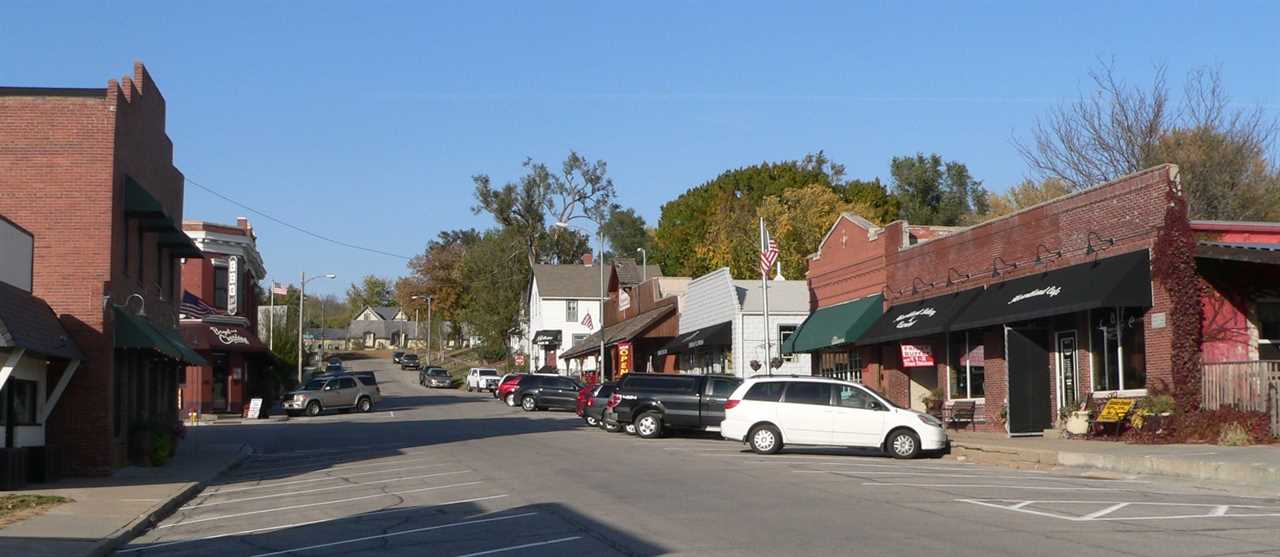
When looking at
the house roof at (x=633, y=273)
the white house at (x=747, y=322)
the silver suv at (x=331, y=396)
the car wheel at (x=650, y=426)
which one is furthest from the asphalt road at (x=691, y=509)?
the house roof at (x=633, y=273)

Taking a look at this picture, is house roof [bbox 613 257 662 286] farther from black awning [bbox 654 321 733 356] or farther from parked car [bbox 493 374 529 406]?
black awning [bbox 654 321 733 356]

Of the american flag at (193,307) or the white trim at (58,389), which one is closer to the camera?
the white trim at (58,389)

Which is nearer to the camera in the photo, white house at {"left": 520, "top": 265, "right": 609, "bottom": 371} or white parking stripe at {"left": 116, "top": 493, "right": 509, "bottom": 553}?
white parking stripe at {"left": 116, "top": 493, "right": 509, "bottom": 553}

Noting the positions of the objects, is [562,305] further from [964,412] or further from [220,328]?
[964,412]

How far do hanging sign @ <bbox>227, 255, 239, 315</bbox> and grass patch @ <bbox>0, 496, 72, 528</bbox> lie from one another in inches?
1576

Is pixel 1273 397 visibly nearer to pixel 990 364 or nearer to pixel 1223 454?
pixel 1223 454

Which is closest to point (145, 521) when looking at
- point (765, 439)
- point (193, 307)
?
point (765, 439)

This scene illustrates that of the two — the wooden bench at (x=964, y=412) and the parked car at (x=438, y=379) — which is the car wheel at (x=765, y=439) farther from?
the parked car at (x=438, y=379)

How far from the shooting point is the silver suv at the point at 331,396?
5622cm

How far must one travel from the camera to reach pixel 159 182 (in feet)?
97.1

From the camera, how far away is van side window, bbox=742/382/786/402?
90.2 ft

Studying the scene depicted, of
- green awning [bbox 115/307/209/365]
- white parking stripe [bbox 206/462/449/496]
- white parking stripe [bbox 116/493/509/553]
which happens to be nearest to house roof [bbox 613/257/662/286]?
white parking stripe [bbox 206/462/449/496]

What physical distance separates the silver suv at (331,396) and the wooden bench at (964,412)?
31796mm

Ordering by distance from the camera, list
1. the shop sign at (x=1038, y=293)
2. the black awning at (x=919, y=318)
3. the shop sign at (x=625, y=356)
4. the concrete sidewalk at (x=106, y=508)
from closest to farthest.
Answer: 1. the concrete sidewalk at (x=106, y=508)
2. the shop sign at (x=1038, y=293)
3. the black awning at (x=919, y=318)
4. the shop sign at (x=625, y=356)
